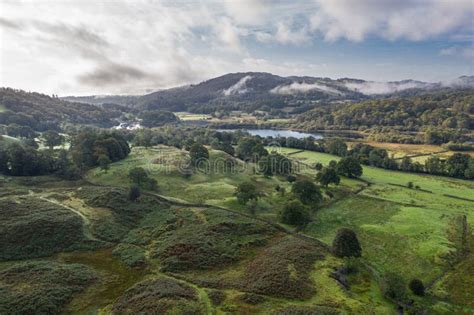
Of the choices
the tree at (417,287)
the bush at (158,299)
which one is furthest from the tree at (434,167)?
the bush at (158,299)

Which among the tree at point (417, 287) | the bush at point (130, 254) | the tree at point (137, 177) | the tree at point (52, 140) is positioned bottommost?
the tree at point (417, 287)

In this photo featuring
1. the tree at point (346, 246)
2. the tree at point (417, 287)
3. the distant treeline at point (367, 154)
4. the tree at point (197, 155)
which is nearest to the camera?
the tree at point (417, 287)

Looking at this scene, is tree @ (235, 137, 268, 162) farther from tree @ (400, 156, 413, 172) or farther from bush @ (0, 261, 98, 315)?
bush @ (0, 261, 98, 315)

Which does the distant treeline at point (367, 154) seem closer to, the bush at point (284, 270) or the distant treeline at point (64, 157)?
the distant treeline at point (64, 157)

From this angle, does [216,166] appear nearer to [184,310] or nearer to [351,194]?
[351,194]

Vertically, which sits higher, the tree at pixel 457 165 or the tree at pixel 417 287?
the tree at pixel 457 165

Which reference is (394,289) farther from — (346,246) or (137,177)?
(137,177)

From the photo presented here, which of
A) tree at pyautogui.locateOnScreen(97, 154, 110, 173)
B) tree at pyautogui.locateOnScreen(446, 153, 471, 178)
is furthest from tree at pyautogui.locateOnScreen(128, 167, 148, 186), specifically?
tree at pyautogui.locateOnScreen(446, 153, 471, 178)
